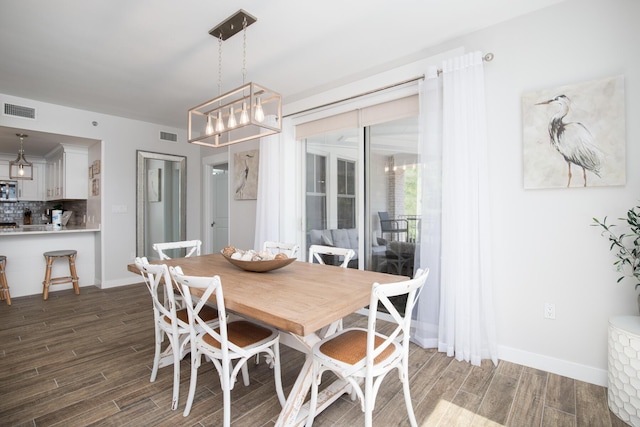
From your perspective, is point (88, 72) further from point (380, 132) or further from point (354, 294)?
point (354, 294)

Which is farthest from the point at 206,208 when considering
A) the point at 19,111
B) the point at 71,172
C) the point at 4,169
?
the point at 4,169

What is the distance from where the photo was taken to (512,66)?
238cm

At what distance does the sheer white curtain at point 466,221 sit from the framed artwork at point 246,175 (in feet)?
9.47

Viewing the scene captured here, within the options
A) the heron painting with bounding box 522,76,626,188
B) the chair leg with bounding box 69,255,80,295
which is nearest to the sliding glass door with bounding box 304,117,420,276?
the heron painting with bounding box 522,76,626,188

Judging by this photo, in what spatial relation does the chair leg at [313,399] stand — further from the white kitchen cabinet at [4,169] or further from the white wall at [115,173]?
the white kitchen cabinet at [4,169]

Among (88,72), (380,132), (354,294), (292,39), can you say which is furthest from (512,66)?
(88,72)

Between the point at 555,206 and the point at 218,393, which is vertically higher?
the point at 555,206

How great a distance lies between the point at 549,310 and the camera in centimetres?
226

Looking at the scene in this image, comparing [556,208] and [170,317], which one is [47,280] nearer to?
[170,317]

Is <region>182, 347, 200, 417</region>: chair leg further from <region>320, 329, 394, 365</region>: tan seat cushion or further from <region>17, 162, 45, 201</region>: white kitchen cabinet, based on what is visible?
<region>17, 162, 45, 201</region>: white kitchen cabinet

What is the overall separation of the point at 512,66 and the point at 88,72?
4.03 metres

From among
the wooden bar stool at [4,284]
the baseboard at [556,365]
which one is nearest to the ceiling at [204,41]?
the wooden bar stool at [4,284]

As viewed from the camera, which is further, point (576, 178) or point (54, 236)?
point (54, 236)

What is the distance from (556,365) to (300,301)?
202 cm
